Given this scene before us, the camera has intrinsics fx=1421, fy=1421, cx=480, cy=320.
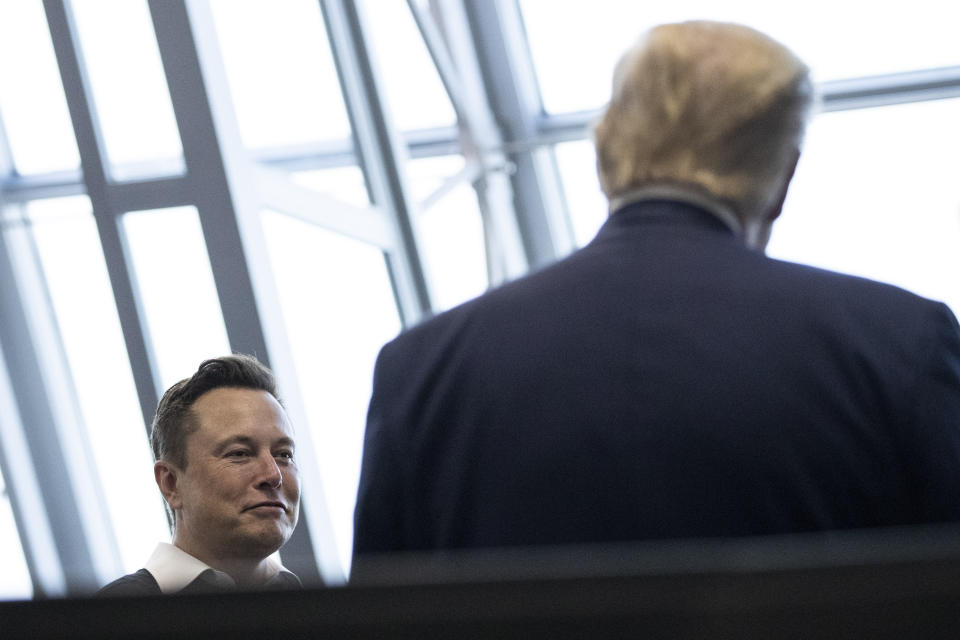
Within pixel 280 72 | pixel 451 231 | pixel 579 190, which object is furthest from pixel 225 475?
pixel 579 190

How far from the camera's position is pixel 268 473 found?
9.93 ft

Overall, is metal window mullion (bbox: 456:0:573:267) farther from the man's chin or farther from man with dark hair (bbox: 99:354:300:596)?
the man's chin

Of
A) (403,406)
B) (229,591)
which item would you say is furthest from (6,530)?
(229,591)

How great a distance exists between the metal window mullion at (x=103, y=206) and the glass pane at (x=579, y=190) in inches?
112

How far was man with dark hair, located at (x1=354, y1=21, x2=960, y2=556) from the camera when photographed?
1212mm

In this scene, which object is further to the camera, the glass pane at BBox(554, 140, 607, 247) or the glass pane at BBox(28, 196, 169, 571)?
the glass pane at BBox(554, 140, 607, 247)

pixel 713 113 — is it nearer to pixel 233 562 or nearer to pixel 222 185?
pixel 233 562

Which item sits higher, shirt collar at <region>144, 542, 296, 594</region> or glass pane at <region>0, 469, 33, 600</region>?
shirt collar at <region>144, 542, 296, 594</region>

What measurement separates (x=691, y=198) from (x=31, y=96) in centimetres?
554

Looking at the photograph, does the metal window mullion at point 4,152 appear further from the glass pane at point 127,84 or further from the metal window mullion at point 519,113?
the metal window mullion at point 519,113

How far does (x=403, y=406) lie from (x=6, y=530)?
5.65m

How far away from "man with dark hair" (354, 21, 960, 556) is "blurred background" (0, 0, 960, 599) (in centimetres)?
373

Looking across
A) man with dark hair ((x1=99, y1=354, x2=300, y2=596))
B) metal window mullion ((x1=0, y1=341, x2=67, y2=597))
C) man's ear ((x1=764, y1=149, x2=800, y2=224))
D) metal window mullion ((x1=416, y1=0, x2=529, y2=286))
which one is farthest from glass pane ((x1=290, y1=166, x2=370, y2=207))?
man's ear ((x1=764, y1=149, x2=800, y2=224))

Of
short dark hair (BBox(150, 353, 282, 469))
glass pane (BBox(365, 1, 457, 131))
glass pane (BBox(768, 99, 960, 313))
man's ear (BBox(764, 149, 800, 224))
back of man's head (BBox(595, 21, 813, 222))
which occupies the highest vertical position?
glass pane (BBox(365, 1, 457, 131))
